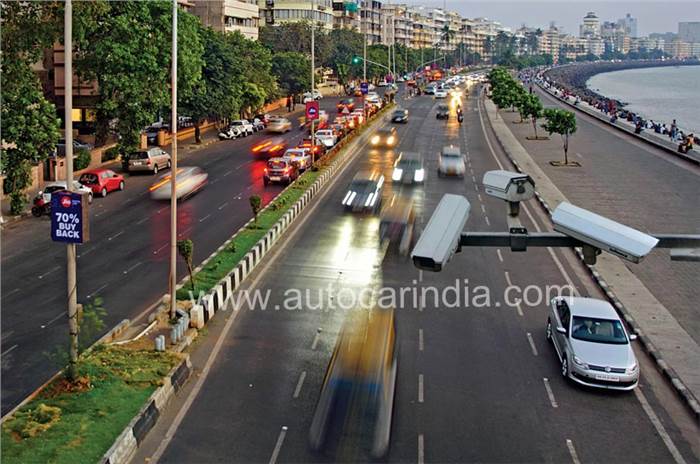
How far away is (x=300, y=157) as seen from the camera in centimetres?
4706

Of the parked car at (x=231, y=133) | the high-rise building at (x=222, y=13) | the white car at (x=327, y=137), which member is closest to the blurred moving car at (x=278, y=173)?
the white car at (x=327, y=137)

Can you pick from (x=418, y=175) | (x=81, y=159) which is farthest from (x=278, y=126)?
(x=418, y=175)

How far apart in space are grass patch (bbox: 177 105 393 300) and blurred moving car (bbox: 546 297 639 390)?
994 cm

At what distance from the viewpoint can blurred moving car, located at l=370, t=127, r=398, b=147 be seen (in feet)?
196

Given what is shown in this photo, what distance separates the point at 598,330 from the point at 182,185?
2643cm

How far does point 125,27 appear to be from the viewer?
43.5 metres

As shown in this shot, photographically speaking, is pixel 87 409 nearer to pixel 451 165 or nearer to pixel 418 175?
pixel 418 175

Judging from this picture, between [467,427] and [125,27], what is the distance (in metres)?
35.3

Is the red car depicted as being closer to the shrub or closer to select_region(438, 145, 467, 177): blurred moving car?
the shrub

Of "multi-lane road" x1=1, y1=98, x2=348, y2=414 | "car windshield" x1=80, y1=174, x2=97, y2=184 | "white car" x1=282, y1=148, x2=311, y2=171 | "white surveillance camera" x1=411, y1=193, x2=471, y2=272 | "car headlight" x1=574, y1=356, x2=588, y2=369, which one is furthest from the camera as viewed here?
"white car" x1=282, y1=148, x2=311, y2=171

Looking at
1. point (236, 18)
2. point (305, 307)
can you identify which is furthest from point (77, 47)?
point (236, 18)

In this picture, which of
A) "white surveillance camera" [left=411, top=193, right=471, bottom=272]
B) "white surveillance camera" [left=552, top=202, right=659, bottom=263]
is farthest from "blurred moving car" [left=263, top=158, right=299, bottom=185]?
"white surveillance camera" [left=552, top=202, right=659, bottom=263]

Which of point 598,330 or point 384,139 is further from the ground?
point 384,139

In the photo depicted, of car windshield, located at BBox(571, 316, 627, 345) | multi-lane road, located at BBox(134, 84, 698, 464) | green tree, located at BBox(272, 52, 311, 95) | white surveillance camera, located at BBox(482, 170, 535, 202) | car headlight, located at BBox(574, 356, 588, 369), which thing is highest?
green tree, located at BBox(272, 52, 311, 95)
